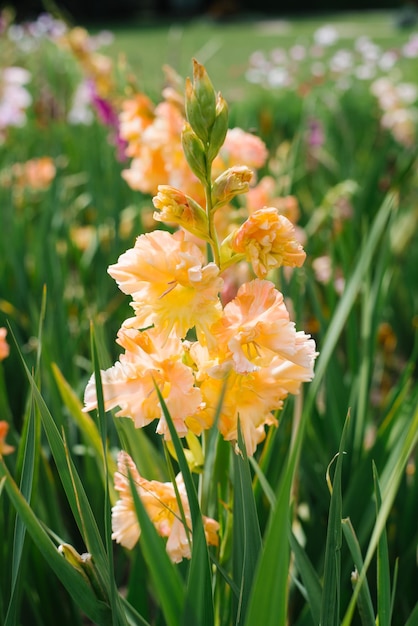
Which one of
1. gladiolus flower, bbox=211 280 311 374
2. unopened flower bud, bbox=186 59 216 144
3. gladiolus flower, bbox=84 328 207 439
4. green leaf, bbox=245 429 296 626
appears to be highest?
unopened flower bud, bbox=186 59 216 144

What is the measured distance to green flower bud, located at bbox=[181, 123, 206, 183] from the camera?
60 cm

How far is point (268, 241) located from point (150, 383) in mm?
144

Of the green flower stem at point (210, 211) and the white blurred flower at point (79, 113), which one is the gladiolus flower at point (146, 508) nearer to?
the green flower stem at point (210, 211)

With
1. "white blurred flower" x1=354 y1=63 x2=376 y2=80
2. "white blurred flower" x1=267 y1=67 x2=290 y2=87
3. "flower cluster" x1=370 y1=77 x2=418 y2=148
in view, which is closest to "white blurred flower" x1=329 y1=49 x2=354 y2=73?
"white blurred flower" x1=354 y1=63 x2=376 y2=80

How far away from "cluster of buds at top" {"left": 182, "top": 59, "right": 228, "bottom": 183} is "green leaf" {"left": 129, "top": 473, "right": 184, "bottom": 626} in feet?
0.88

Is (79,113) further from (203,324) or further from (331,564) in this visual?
(331,564)

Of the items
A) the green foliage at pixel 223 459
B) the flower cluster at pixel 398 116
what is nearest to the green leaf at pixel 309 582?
the green foliage at pixel 223 459

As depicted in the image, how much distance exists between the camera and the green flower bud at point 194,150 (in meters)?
0.60

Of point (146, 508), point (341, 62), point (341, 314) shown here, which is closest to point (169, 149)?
point (341, 314)

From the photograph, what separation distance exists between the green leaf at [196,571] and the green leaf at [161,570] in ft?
0.07

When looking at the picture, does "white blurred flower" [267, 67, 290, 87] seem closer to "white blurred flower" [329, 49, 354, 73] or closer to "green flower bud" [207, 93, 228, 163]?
"white blurred flower" [329, 49, 354, 73]

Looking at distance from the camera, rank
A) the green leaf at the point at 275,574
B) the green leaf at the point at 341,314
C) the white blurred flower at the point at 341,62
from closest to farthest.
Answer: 1. the green leaf at the point at 275,574
2. the green leaf at the point at 341,314
3. the white blurred flower at the point at 341,62

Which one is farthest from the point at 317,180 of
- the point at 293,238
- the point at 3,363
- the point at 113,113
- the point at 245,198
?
the point at 293,238

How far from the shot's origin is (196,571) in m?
0.48
